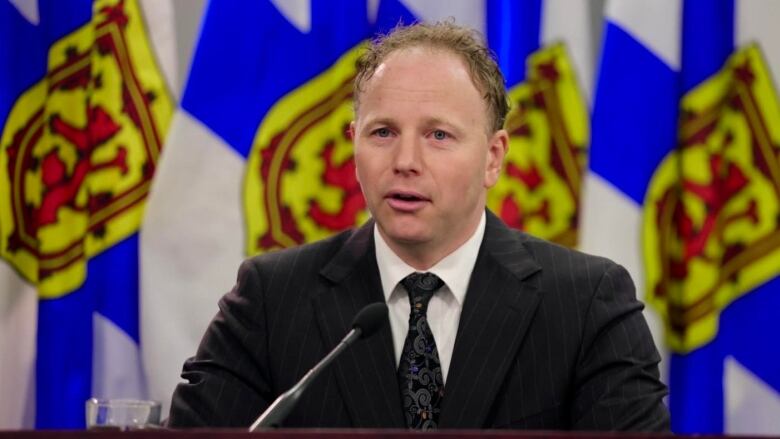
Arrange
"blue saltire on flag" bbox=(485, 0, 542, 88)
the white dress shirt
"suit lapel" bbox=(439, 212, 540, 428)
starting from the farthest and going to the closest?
"blue saltire on flag" bbox=(485, 0, 542, 88)
the white dress shirt
"suit lapel" bbox=(439, 212, 540, 428)

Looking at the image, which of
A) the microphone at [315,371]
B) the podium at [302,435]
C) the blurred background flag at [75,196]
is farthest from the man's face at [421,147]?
the blurred background flag at [75,196]

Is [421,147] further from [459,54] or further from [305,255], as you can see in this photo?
[305,255]

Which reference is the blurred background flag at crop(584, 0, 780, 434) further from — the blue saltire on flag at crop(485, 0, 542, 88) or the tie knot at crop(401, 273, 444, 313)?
the tie knot at crop(401, 273, 444, 313)

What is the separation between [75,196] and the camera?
11.2 ft

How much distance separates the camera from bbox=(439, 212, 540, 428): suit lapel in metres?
2.27

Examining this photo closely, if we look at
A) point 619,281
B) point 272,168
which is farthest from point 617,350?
point 272,168

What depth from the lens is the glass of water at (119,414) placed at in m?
1.81

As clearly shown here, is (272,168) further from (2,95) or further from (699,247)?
(699,247)

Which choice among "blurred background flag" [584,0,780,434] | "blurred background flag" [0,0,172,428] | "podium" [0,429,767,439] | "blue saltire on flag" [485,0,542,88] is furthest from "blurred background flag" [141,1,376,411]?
"podium" [0,429,767,439]

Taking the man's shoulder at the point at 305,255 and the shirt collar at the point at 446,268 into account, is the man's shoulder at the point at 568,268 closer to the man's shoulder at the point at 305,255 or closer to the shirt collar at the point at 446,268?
the shirt collar at the point at 446,268

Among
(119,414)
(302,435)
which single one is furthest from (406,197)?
(302,435)

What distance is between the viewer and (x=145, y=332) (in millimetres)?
3330

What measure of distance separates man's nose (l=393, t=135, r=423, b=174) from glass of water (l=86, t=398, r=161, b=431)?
0.72 metres

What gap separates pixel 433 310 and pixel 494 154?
362mm
